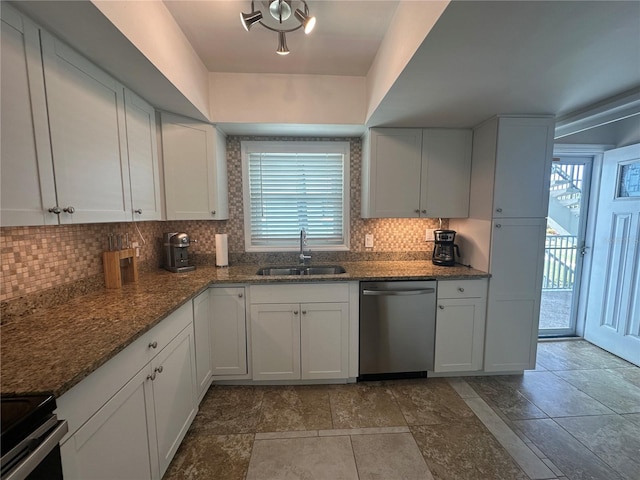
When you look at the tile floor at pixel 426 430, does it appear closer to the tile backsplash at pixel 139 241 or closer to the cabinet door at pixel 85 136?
the tile backsplash at pixel 139 241

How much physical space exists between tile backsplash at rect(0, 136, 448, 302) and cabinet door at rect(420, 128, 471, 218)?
0.33 m

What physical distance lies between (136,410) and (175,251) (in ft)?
4.52

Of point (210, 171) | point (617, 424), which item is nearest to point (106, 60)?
point (210, 171)

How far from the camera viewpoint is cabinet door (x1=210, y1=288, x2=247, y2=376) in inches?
81.5

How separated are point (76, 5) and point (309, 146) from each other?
184 cm

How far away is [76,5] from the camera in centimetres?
98

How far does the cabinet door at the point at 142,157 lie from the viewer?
1.68 metres

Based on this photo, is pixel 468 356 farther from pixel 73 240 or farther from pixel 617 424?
pixel 73 240

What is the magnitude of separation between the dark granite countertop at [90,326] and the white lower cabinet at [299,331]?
0.12m

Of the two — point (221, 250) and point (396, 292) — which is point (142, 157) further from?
point (396, 292)

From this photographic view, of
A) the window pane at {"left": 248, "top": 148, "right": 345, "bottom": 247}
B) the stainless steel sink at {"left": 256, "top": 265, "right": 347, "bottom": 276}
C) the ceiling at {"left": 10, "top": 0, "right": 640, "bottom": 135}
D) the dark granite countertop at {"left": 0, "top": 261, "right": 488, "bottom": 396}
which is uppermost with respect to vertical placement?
the ceiling at {"left": 10, "top": 0, "right": 640, "bottom": 135}

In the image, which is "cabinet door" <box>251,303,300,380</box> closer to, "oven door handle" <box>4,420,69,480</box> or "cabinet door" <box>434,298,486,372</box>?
"cabinet door" <box>434,298,486,372</box>

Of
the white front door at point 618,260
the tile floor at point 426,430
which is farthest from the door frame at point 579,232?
the tile floor at point 426,430

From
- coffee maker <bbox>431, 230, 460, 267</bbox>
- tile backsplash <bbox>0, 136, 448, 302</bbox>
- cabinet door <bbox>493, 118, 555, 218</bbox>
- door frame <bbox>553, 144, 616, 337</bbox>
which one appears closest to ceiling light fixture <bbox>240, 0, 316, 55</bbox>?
tile backsplash <bbox>0, 136, 448, 302</bbox>
